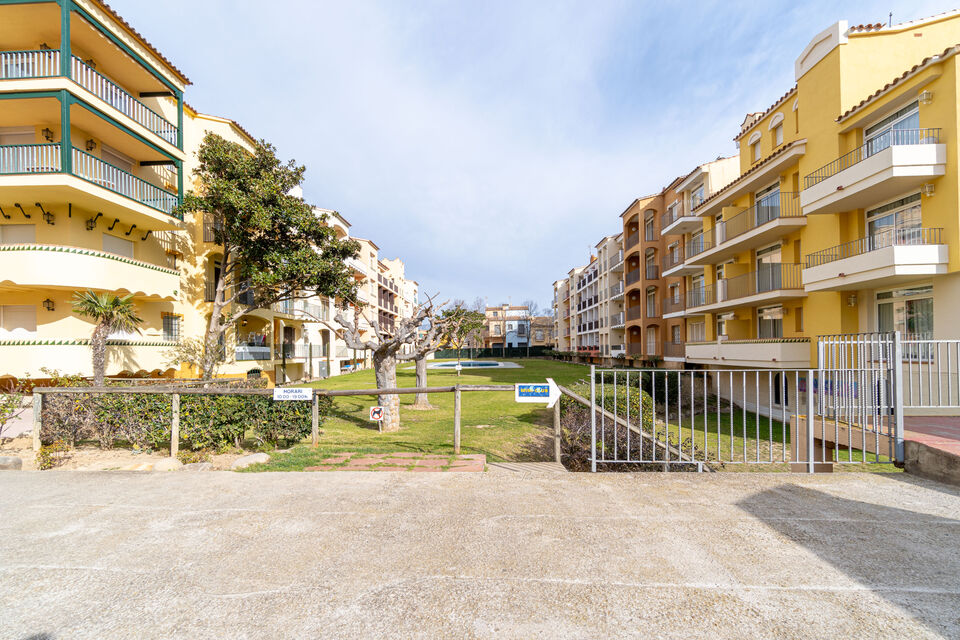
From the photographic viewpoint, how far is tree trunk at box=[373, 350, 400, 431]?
980 cm

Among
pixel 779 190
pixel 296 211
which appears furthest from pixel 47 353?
pixel 779 190

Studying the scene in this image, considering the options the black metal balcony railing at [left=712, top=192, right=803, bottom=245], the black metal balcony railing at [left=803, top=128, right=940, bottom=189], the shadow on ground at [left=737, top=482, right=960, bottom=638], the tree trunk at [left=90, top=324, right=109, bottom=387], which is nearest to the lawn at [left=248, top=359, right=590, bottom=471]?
the shadow on ground at [left=737, top=482, right=960, bottom=638]

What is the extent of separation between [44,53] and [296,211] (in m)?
8.66

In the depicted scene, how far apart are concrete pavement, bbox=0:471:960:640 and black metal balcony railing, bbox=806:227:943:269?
1070 cm

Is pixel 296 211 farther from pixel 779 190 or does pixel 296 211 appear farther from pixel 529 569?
pixel 779 190

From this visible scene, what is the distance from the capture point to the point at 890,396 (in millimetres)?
5352

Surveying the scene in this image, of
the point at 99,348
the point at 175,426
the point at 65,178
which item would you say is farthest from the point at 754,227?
the point at 65,178

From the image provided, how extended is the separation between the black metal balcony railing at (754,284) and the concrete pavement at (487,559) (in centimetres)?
1405

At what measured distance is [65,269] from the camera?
12234 mm

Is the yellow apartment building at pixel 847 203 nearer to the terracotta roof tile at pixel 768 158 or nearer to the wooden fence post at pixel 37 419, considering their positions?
the terracotta roof tile at pixel 768 158

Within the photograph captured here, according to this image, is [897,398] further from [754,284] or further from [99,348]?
[99,348]

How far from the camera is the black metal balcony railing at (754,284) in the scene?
1598 cm

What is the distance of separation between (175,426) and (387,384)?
477 centimetres

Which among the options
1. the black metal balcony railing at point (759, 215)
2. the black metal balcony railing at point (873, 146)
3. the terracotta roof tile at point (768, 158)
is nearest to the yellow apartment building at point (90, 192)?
the black metal balcony railing at point (873, 146)
